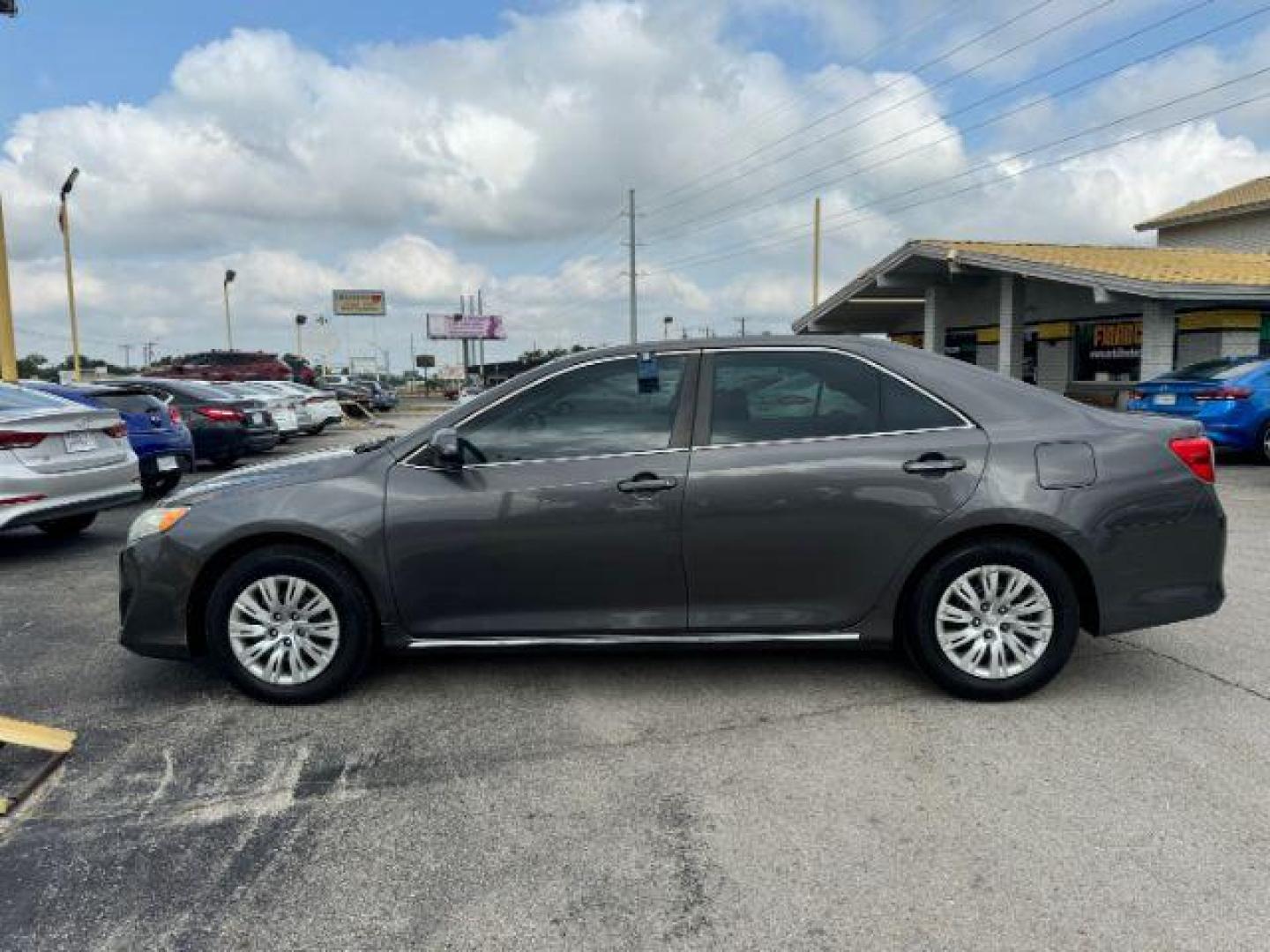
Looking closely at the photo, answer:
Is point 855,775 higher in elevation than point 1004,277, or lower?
lower

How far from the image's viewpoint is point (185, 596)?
4.01m

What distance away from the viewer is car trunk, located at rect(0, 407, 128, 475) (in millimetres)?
6895

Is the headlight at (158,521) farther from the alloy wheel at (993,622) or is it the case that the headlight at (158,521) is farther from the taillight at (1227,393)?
the taillight at (1227,393)

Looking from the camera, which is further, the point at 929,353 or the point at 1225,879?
the point at 929,353

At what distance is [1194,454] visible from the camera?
396cm

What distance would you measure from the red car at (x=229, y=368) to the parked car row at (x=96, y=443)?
50.6 ft

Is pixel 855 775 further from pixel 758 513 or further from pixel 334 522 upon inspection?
pixel 334 522

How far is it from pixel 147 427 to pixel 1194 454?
9.56 metres

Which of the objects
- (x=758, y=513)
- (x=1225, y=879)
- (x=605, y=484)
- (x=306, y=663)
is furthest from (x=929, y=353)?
(x=306, y=663)

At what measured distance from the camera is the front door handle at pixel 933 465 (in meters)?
→ 3.84

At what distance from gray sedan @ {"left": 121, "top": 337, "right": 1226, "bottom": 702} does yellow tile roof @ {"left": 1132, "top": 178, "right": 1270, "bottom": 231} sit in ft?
91.0

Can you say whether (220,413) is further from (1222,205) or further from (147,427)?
(1222,205)

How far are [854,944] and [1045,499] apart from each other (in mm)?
2138

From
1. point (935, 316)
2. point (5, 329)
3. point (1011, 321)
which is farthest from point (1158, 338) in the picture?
point (5, 329)
